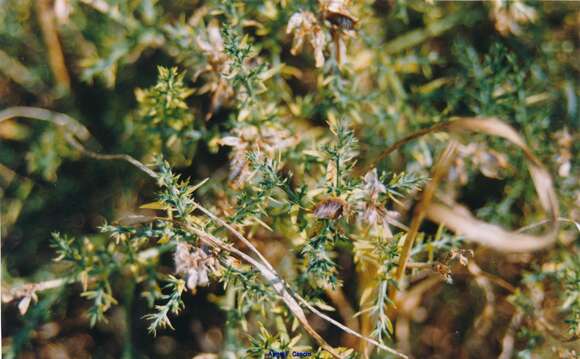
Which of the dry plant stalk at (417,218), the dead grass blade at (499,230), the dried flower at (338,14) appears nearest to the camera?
the dead grass blade at (499,230)

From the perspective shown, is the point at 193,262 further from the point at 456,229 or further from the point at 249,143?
the point at 456,229

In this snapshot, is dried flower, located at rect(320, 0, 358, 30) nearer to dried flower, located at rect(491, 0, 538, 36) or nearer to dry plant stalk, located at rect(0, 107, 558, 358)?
dry plant stalk, located at rect(0, 107, 558, 358)

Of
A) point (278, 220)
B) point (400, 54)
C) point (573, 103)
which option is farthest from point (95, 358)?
point (573, 103)

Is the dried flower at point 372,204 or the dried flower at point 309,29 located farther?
the dried flower at point 309,29

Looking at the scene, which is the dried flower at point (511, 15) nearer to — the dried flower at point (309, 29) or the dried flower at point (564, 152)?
the dried flower at point (564, 152)

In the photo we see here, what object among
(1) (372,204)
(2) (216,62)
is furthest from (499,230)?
(2) (216,62)

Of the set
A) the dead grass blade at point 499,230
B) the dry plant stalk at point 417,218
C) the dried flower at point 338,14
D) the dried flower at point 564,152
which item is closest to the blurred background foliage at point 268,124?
the dried flower at point 564,152

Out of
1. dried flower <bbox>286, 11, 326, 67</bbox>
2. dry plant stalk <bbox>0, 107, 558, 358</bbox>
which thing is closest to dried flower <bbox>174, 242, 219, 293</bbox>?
dry plant stalk <bbox>0, 107, 558, 358</bbox>

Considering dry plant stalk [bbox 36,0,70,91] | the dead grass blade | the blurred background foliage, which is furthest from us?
dry plant stalk [bbox 36,0,70,91]
